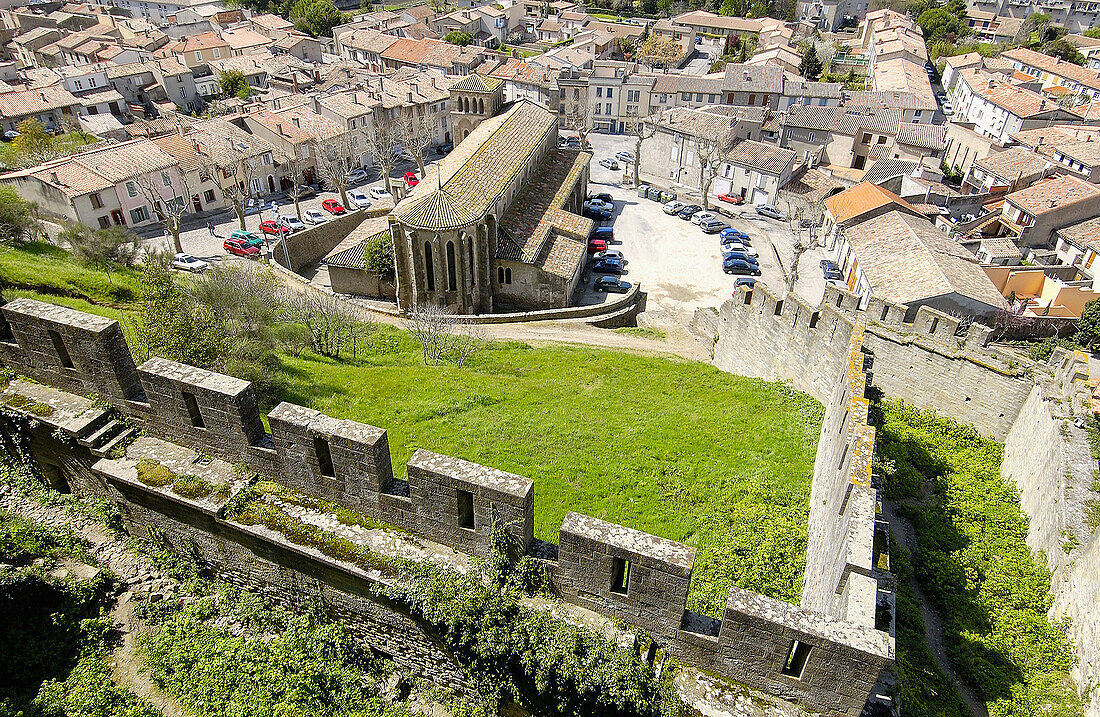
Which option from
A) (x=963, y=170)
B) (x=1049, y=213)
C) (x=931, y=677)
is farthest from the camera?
(x=963, y=170)

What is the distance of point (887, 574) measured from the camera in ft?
40.3

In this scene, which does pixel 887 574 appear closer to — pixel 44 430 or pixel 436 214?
pixel 44 430

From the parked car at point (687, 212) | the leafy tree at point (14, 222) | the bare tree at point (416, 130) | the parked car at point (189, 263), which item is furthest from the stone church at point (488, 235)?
the bare tree at point (416, 130)

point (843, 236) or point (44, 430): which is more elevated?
point (44, 430)

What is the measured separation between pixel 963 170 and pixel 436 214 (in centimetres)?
6015

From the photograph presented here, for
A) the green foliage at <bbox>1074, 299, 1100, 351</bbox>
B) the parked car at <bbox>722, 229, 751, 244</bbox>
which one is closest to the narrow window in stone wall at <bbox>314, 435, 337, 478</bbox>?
the green foliage at <bbox>1074, 299, 1100, 351</bbox>

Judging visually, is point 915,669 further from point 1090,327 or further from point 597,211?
point 597,211

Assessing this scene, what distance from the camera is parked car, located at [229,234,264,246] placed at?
4672cm

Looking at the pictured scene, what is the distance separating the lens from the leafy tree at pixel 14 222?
90.3 feet

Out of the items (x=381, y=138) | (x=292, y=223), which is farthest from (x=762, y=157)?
(x=292, y=223)

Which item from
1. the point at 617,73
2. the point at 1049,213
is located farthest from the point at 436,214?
the point at 617,73

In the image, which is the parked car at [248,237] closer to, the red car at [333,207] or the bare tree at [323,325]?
the red car at [333,207]

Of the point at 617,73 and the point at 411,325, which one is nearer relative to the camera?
the point at 411,325

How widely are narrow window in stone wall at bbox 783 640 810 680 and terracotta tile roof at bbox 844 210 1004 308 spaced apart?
102 ft
